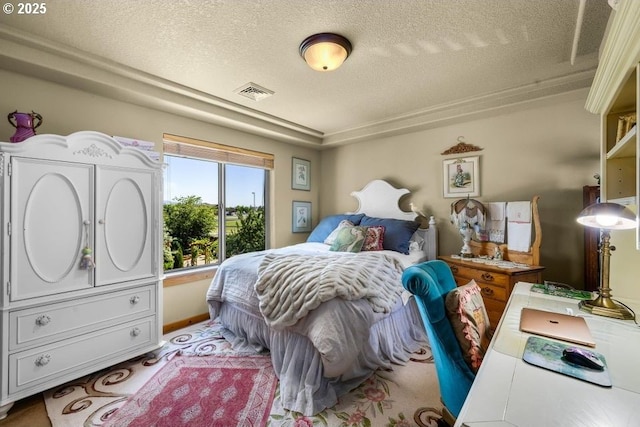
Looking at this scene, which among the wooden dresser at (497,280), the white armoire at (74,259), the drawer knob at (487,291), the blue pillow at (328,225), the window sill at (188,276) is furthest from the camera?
the blue pillow at (328,225)

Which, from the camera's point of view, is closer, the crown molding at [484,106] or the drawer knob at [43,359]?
the drawer knob at [43,359]

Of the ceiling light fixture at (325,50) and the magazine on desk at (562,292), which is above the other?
the ceiling light fixture at (325,50)

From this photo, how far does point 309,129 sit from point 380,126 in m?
0.99

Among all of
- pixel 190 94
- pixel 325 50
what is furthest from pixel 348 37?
pixel 190 94

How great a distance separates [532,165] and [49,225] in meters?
4.00

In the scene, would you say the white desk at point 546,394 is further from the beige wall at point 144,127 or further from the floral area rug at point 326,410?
the beige wall at point 144,127

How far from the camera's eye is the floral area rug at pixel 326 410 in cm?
156

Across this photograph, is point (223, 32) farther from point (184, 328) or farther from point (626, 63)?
point (184, 328)

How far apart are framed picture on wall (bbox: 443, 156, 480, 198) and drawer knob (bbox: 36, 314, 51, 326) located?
144 inches

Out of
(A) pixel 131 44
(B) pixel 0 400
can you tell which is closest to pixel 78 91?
(A) pixel 131 44

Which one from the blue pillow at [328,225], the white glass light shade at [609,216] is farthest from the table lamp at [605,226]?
the blue pillow at [328,225]

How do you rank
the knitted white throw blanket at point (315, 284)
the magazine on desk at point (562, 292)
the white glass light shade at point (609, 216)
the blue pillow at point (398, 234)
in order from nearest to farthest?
the white glass light shade at point (609, 216)
the magazine on desk at point (562, 292)
the knitted white throw blanket at point (315, 284)
the blue pillow at point (398, 234)

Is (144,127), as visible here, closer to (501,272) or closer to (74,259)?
(74,259)

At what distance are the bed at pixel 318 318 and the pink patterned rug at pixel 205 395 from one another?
0.49ft
